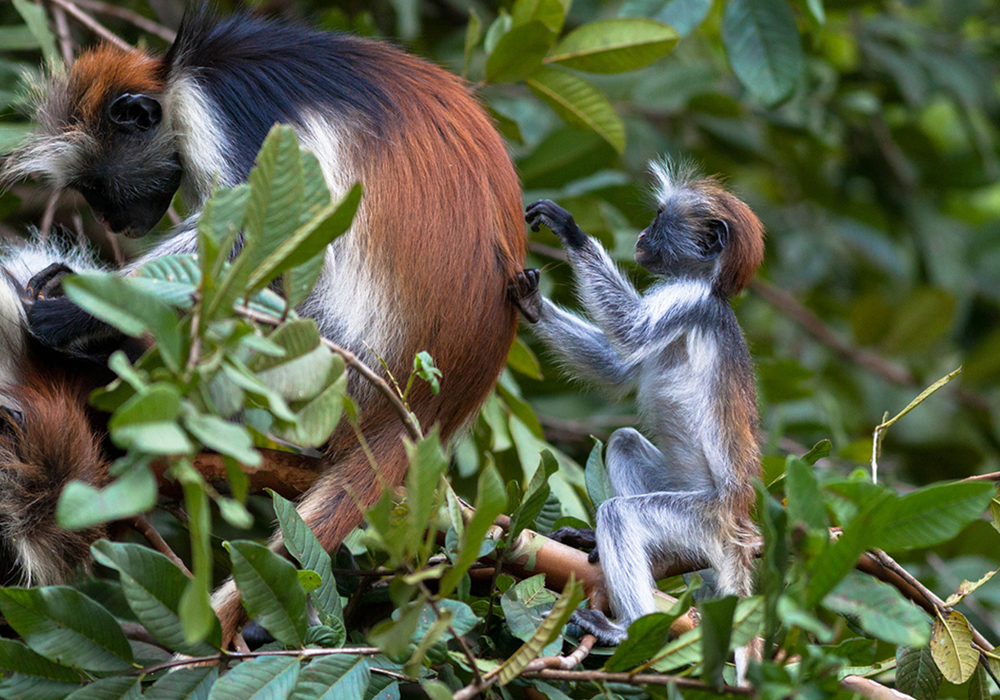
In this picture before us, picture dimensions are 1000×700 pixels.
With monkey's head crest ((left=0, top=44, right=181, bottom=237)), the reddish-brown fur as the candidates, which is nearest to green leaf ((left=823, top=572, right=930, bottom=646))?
monkey's head crest ((left=0, top=44, right=181, bottom=237))

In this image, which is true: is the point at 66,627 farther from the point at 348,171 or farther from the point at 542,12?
the point at 542,12

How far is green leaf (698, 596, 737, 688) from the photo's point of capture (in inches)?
51.7

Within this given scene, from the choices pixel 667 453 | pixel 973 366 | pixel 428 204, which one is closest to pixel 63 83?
pixel 428 204

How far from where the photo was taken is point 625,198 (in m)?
3.94

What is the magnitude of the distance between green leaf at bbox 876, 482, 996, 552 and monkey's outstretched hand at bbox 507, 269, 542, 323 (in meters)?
1.33

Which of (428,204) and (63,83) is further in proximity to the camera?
(63,83)

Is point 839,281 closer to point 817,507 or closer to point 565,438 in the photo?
point 565,438

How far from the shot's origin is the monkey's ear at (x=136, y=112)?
2781 mm

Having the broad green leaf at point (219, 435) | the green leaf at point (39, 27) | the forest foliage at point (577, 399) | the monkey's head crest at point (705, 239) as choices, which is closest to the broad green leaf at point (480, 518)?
the forest foliage at point (577, 399)

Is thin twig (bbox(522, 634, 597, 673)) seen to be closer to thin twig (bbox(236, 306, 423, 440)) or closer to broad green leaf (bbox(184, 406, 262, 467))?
thin twig (bbox(236, 306, 423, 440))

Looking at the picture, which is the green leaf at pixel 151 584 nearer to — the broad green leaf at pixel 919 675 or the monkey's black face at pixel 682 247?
the broad green leaf at pixel 919 675

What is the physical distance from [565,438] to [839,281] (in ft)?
10.5

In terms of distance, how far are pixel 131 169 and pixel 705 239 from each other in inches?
71.4

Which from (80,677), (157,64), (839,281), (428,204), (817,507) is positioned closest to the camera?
(817,507)
